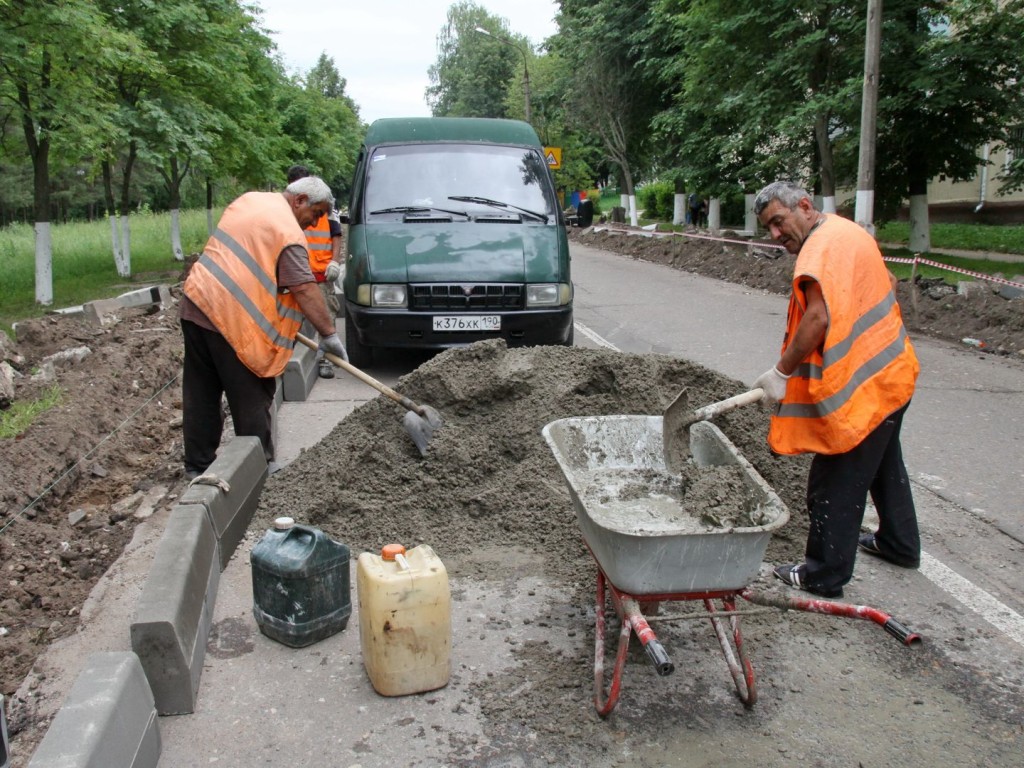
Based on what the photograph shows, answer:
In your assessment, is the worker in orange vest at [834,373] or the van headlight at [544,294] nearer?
the worker in orange vest at [834,373]

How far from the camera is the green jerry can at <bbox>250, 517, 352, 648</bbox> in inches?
139

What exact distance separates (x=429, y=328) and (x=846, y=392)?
4.73 m

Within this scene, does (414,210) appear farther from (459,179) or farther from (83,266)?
(83,266)

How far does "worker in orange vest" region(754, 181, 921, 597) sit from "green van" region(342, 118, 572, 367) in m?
4.21

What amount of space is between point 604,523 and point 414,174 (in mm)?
6426

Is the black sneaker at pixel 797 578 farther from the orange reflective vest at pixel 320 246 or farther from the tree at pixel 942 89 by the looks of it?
the tree at pixel 942 89

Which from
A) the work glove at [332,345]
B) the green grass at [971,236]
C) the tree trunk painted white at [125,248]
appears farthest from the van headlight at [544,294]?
the tree trunk painted white at [125,248]

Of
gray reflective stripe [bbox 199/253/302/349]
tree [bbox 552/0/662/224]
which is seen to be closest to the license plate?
gray reflective stripe [bbox 199/253/302/349]

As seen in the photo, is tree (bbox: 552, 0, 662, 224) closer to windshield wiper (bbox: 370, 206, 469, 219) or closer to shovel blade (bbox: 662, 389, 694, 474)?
windshield wiper (bbox: 370, 206, 469, 219)

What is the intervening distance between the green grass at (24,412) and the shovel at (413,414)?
2.68 m

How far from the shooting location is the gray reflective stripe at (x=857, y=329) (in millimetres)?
3686

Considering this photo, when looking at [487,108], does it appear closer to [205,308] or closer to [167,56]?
[167,56]

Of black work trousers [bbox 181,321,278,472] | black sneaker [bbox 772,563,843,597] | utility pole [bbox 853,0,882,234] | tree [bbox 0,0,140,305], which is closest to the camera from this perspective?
black sneaker [bbox 772,563,843,597]

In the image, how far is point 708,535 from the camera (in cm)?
288
